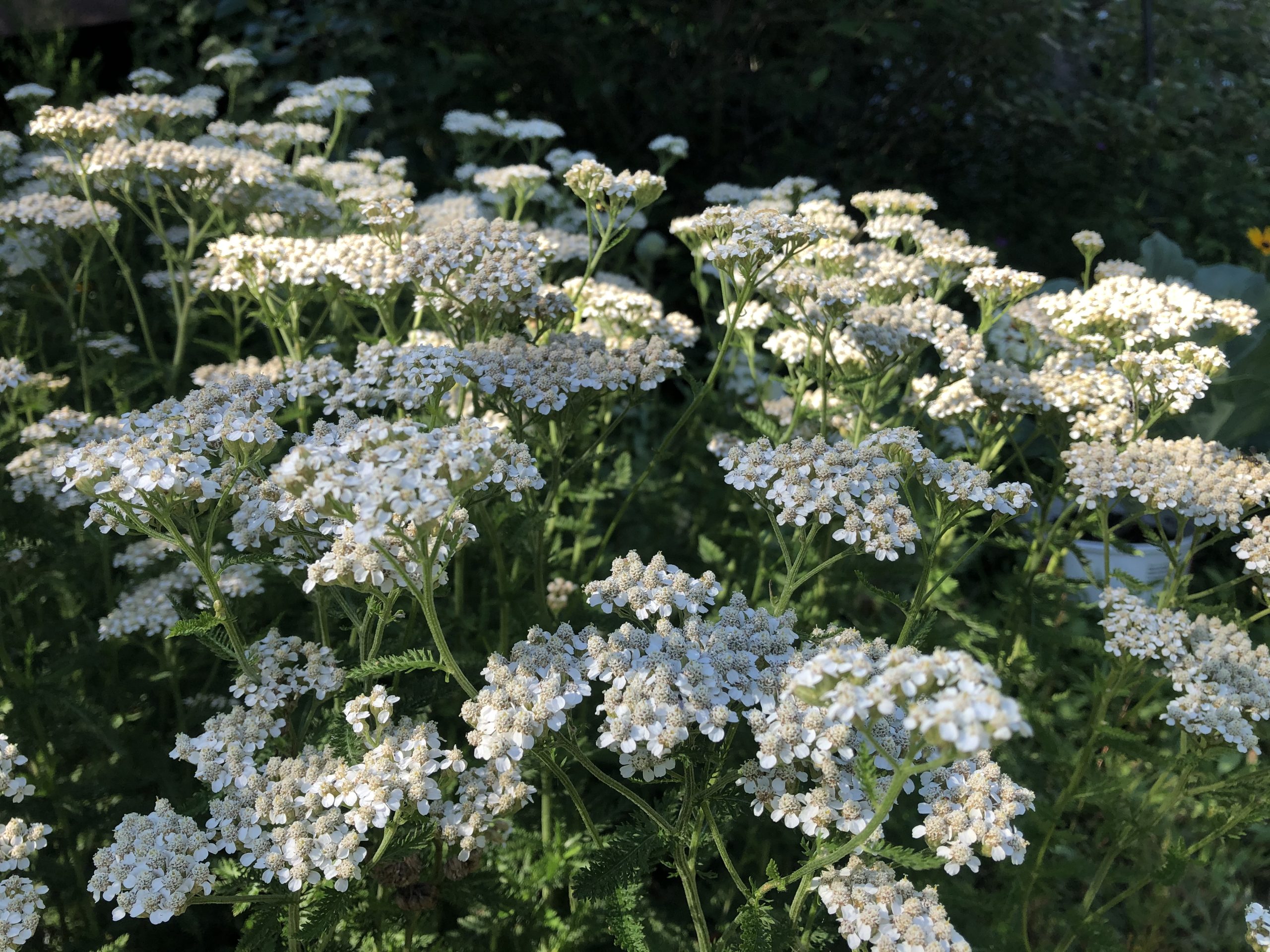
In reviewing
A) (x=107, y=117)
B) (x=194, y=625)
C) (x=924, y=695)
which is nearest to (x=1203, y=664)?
(x=924, y=695)

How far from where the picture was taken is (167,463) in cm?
187

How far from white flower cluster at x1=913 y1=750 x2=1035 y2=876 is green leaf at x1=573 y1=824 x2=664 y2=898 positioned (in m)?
0.52

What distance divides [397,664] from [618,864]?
0.59 metres

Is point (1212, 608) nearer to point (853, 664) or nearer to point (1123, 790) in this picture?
point (1123, 790)

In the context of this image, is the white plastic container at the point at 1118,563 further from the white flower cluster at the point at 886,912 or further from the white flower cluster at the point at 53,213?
the white flower cluster at the point at 53,213

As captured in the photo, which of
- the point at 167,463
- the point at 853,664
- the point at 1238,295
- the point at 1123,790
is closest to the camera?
the point at 853,664

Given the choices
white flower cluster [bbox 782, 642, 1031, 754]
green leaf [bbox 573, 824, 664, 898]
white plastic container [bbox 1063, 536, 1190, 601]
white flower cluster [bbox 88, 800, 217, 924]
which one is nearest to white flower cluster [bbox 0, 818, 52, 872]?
white flower cluster [bbox 88, 800, 217, 924]

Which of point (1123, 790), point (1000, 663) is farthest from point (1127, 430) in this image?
point (1123, 790)

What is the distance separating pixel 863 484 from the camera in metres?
2.16

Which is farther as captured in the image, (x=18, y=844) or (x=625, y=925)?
(x=625, y=925)

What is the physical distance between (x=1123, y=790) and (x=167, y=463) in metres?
A: 2.55

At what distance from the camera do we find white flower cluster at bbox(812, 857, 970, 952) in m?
1.58

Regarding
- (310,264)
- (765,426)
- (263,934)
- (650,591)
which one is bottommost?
(263,934)

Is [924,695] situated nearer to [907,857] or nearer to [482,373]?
[907,857]
